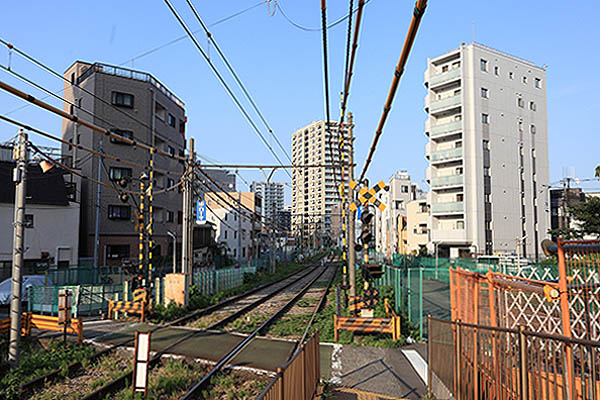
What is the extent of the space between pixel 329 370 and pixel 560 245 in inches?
190

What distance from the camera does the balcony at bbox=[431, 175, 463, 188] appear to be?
4347 cm

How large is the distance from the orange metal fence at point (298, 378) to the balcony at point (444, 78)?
43.8 meters

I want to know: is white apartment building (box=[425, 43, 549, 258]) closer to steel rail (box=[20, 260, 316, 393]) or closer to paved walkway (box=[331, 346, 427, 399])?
steel rail (box=[20, 260, 316, 393])

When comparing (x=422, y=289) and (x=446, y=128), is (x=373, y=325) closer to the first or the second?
(x=422, y=289)

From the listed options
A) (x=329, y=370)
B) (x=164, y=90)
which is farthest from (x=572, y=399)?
(x=164, y=90)

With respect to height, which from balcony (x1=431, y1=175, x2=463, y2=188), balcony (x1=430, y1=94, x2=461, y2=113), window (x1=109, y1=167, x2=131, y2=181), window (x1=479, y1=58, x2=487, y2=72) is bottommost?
window (x1=109, y1=167, x2=131, y2=181)

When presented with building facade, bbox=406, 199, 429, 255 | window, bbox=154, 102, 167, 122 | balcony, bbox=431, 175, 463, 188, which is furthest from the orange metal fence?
building facade, bbox=406, 199, 429, 255

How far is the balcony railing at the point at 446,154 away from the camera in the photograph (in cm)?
4375

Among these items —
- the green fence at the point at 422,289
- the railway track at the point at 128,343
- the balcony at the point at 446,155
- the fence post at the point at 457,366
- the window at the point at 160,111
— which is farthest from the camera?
the balcony at the point at 446,155

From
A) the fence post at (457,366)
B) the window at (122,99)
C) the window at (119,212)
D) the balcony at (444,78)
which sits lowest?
the fence post at (457,366)

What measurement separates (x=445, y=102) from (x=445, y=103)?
0.35 ft

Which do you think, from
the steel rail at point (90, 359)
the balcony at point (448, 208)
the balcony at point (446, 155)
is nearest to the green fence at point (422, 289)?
the steel rail at point (90, 359)

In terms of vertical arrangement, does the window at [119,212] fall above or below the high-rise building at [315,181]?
below

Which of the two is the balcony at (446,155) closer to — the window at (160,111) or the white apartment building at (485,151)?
the white apartment building at (485,151)
